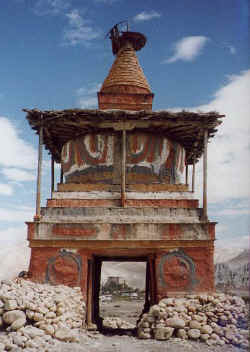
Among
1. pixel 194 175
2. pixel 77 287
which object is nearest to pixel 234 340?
pixel 77 287

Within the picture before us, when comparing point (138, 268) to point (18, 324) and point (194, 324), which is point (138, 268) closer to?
point (194, 324)

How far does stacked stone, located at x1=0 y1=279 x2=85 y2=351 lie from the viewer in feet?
37.3

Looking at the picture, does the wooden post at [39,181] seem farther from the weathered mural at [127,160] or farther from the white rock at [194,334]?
the white rock at [194,334]

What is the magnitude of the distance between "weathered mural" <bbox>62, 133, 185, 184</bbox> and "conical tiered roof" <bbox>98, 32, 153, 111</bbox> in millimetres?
2719

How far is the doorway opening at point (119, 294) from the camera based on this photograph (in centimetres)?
1744

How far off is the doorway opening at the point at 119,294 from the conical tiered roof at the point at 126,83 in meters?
7.52

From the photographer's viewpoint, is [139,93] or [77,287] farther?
[139,93]

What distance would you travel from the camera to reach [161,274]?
1511 cm

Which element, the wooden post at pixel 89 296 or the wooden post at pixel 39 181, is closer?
the wooden post at pixel 89 296

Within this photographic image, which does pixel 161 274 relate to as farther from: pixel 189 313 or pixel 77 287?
pixel 77 287

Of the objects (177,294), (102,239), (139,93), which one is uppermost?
(139,93)

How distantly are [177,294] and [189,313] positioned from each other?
1422mm

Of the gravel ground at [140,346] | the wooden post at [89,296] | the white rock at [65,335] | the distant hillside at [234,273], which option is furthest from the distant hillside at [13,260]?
the white rock at [65,335]

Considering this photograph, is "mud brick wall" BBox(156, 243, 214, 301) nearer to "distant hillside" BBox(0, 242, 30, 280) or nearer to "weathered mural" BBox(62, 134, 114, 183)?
"weathered mural" BBox(62, 134, 114, 183)
